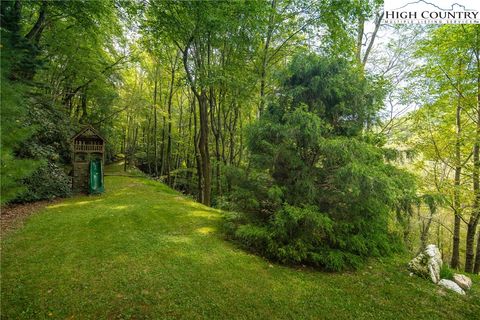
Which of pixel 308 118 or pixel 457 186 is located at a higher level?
pixel 308 118

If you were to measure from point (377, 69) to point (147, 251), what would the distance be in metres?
10.6

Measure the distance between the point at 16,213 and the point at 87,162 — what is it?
3055 millimetres

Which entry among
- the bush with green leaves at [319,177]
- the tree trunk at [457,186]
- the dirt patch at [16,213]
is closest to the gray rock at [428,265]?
the bush with green leaves at [319,177]

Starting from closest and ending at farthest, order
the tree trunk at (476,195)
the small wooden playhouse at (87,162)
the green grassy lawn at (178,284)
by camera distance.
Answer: the green grassy lawn at (178,284)
the tree trunk at (476,195)
the small wooden playhouse at (87,162)

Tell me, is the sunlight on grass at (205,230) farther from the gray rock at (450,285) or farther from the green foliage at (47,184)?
the green foliage at (47,184)

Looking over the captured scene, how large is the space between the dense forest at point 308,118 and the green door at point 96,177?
2.44 ft

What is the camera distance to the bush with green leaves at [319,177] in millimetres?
3629

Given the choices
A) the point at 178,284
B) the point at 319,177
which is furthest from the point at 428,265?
the point at 178,284

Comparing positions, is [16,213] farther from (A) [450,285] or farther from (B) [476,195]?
(B) [476,195]

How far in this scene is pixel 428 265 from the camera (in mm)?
3803

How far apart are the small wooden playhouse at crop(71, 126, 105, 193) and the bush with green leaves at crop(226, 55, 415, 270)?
6630 mm

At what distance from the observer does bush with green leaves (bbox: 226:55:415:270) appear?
363cm

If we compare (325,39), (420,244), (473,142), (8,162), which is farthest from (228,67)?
(420,244)

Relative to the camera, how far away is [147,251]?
3.94 meters
